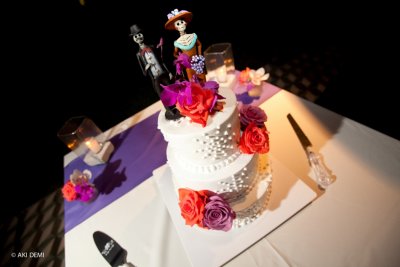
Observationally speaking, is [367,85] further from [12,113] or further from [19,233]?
[12,113]

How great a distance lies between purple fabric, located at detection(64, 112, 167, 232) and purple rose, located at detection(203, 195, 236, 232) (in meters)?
0.79

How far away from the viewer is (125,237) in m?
1.42

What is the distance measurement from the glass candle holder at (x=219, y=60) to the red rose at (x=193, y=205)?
1400 mm

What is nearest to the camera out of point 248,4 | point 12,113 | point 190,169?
point 190,169

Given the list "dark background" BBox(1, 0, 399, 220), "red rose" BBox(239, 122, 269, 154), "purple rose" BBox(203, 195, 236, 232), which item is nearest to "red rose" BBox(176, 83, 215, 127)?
"red rose" BBox(239, 122, 269, 154)

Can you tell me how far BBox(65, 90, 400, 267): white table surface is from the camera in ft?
3.62

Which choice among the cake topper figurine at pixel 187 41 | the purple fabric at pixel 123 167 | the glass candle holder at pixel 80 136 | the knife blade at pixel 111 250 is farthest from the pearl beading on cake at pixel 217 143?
the glass candle holder at pixel 80 136

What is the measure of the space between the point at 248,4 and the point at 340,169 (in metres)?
3.80

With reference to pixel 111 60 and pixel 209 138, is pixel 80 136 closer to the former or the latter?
pixel 209 138

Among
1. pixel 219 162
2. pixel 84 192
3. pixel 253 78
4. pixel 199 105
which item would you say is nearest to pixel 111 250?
pixel 84 192

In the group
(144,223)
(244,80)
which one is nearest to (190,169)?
(144,223)

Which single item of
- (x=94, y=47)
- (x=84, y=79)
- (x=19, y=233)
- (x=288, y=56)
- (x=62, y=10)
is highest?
(x=62, y=10)

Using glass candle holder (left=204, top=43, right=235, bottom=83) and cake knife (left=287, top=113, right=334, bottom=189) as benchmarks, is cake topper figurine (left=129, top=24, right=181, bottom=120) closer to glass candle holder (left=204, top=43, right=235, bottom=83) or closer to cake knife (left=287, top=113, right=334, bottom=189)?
cake knife (left=287, top=113, right=334, bottom=189)

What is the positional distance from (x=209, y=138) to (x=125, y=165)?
1090mm
